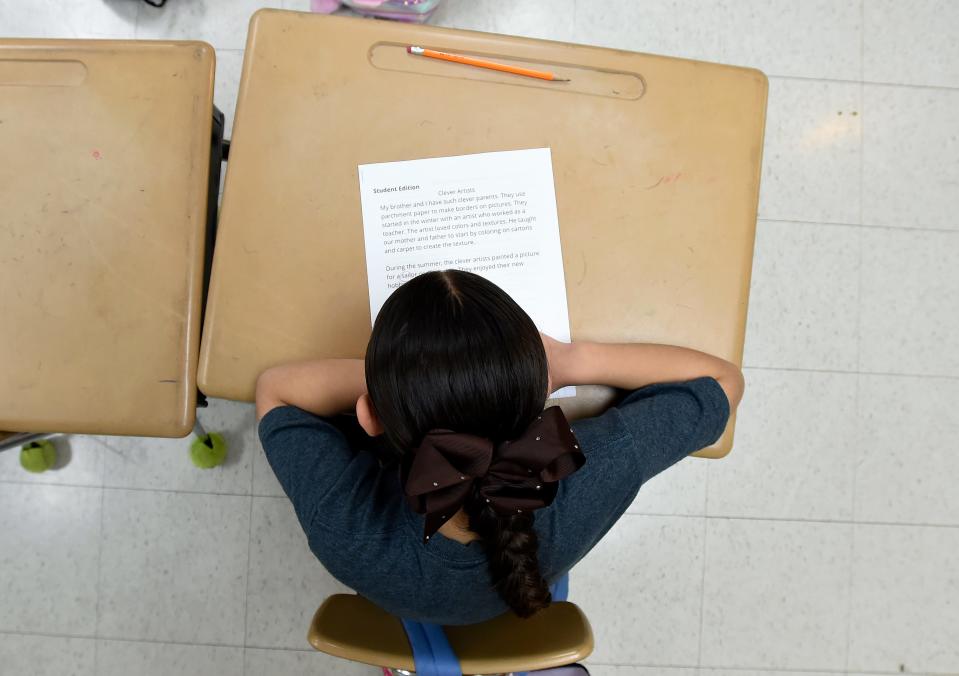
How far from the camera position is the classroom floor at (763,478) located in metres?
1.40

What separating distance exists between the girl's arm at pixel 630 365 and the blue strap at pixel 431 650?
1.07 ft

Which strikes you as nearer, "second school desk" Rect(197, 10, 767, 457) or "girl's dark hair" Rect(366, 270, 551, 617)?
"girl's dark hair" Rect(366, 270, 551, 617)

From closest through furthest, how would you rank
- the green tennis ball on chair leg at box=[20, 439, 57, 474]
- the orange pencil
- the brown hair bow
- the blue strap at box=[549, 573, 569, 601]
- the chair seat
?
the brown hair bow
the chair seat
the orange pencil
the blue strap at box=[549, 573, 569, 601]
the green tennis ball on chair leg at box=[20, 439, 57, 474]

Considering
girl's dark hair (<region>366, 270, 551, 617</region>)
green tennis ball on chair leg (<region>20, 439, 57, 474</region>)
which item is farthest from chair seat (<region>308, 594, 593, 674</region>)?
green tennis ball on chair leg (<region>20, 439, 57, 474</region>)

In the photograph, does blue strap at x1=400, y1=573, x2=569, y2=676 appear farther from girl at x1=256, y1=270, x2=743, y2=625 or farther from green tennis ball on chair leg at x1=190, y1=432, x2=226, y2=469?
green tennis ball on chair leg at x1=190, y1=432, x2=226, y2=469

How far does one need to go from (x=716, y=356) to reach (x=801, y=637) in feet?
3.42

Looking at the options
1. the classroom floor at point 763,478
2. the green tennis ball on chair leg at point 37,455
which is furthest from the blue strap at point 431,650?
the green tennis ball on chair leg at point 37,455

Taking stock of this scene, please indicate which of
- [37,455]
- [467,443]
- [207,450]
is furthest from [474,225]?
[37,455]

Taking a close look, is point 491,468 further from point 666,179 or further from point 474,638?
point 666,179

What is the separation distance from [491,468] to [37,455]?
127 cm

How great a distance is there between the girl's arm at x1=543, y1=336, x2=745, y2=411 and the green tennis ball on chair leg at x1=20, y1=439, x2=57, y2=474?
4.00ft

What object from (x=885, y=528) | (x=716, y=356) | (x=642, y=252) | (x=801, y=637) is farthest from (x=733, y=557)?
(x=642, y=252)

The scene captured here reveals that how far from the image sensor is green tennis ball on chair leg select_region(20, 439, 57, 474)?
4.43 feet

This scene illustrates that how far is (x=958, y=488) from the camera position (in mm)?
1481
